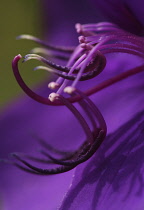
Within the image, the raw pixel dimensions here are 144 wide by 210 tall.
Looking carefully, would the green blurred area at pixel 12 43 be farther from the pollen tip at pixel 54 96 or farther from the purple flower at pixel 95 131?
the pollen tip at pixel 54 96

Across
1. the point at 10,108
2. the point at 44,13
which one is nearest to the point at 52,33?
the point at 44,13

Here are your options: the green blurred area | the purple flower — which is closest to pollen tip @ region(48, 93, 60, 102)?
the purple flower

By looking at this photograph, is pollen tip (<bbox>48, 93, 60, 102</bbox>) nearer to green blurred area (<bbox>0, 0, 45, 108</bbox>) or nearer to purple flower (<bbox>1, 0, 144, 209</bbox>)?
purple flower (<bbox>1, 0, 144, 209</bbox>)

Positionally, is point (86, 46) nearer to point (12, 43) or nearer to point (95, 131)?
point (95, 131)

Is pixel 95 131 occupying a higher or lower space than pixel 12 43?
lower

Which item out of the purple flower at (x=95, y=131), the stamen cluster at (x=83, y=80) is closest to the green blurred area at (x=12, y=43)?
the purple flower at (x=95, y=131)

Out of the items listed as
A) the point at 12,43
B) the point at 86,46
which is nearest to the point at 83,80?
the point at 86,46
